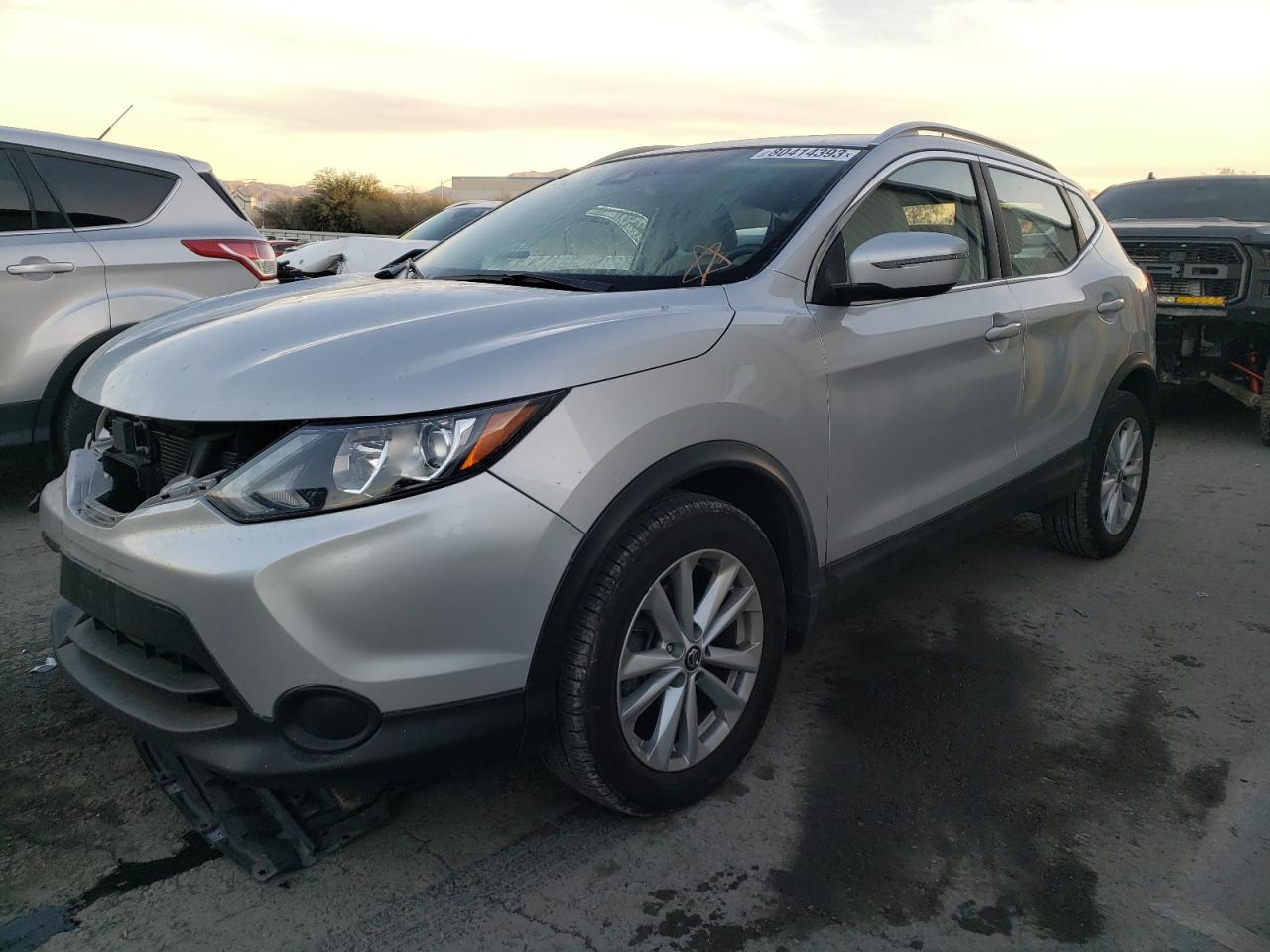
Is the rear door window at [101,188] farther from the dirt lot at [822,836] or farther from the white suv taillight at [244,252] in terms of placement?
the dirt lot at [822,836]

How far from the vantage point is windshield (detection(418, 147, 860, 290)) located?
290 cm

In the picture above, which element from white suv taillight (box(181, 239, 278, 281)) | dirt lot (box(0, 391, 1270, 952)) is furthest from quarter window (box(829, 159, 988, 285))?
white suv taillight (box(181, 239, 278, 281))

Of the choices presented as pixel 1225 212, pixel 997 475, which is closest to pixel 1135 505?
pixel 997 475

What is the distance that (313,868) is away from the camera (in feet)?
7.76

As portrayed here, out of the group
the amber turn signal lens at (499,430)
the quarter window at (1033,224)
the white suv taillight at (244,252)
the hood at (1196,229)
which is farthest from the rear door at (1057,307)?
the white suv taillight at (244,252)

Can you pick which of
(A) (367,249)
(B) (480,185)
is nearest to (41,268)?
(A) (367,249)

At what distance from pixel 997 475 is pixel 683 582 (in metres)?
1.72

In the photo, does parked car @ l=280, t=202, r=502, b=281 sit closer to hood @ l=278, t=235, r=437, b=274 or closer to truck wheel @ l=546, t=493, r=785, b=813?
hood @ l=278, t=235, r=437, b=274

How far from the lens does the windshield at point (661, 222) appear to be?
290cm

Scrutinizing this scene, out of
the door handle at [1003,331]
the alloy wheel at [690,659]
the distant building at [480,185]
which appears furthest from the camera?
the distant building at [480,185]

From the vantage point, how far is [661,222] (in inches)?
124

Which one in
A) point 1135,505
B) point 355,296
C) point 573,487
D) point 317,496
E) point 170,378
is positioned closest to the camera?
point 317,496

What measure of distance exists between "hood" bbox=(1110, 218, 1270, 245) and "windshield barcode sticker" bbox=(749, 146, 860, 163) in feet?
15.3

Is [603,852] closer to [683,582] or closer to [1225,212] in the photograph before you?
[683,582]
